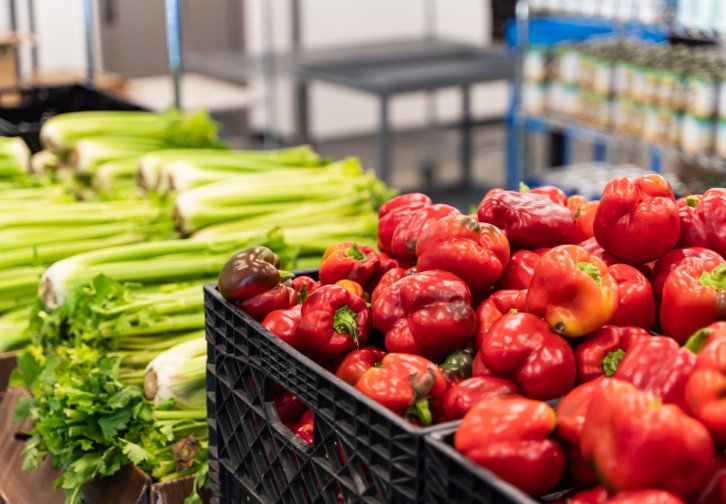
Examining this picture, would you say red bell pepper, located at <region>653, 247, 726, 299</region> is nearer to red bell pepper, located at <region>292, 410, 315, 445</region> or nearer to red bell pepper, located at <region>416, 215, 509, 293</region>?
red bell pepper, located at <region>416, 215, 509, 293</region>

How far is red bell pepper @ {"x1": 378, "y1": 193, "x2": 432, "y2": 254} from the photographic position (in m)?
1.84

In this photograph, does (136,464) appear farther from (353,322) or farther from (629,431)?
(629,431)

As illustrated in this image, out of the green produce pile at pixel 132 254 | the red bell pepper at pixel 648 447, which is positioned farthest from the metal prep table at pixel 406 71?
the red bell pepper at pixel 648 447

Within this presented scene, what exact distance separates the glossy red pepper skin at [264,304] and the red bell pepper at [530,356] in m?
0.41

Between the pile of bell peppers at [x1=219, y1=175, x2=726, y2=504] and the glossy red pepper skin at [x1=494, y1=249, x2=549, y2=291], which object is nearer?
the pile of bell peppers at [x1=219, y1=175, x2=726, y2=504]

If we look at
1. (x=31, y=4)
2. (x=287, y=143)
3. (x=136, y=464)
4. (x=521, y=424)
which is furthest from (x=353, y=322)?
(x=287, y=143)

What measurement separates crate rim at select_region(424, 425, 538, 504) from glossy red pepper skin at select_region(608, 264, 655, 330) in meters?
0.34

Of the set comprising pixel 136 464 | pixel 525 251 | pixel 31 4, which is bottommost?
pixel 136 464

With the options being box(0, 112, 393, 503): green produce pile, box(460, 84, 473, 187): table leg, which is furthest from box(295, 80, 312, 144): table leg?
box(0, 112, 393, 503): green produce pile

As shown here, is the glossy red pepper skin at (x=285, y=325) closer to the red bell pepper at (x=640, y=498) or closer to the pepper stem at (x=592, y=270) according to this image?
the pepper stem at (x=592, y=270)

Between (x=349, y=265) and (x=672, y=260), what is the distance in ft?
1.72

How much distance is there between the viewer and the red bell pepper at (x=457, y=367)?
142 centimetres

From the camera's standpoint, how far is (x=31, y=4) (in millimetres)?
6730

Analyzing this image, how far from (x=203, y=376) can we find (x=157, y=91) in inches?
206
